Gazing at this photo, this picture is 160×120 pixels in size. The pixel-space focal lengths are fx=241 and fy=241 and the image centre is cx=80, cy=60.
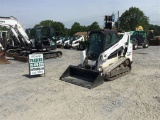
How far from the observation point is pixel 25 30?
19.6 m

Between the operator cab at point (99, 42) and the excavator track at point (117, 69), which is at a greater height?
the operator cab at point (99, 42)

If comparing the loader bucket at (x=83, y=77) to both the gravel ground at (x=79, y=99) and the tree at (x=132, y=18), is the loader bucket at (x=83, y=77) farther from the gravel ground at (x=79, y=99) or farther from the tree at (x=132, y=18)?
the tree at (x=132, y=18)

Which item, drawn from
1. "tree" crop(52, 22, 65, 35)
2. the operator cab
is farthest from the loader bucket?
"tree" crop(52, 22, 65, 35)

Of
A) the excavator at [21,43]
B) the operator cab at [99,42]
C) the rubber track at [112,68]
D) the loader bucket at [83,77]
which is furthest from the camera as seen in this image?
the excavator at [21,43]

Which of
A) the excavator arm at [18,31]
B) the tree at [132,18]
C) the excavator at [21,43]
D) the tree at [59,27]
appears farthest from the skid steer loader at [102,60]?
the tree at [132,18]

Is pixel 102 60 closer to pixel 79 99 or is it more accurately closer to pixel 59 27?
pixel 79 99

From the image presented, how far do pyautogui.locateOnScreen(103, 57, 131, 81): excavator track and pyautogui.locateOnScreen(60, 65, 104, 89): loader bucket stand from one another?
0.50 meters

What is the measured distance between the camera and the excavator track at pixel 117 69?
29.8ft

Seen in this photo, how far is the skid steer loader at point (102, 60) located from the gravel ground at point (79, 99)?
0.35 metres

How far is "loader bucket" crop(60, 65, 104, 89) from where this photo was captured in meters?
8.45

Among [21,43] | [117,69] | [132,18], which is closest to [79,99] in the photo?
[117,69]

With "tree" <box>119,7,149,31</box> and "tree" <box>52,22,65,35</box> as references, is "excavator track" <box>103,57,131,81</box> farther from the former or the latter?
"tree" <box>119,7,149,31</box>

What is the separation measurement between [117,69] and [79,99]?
3116mm

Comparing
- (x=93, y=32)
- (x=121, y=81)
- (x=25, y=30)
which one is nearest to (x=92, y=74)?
(x=121, y=81)
